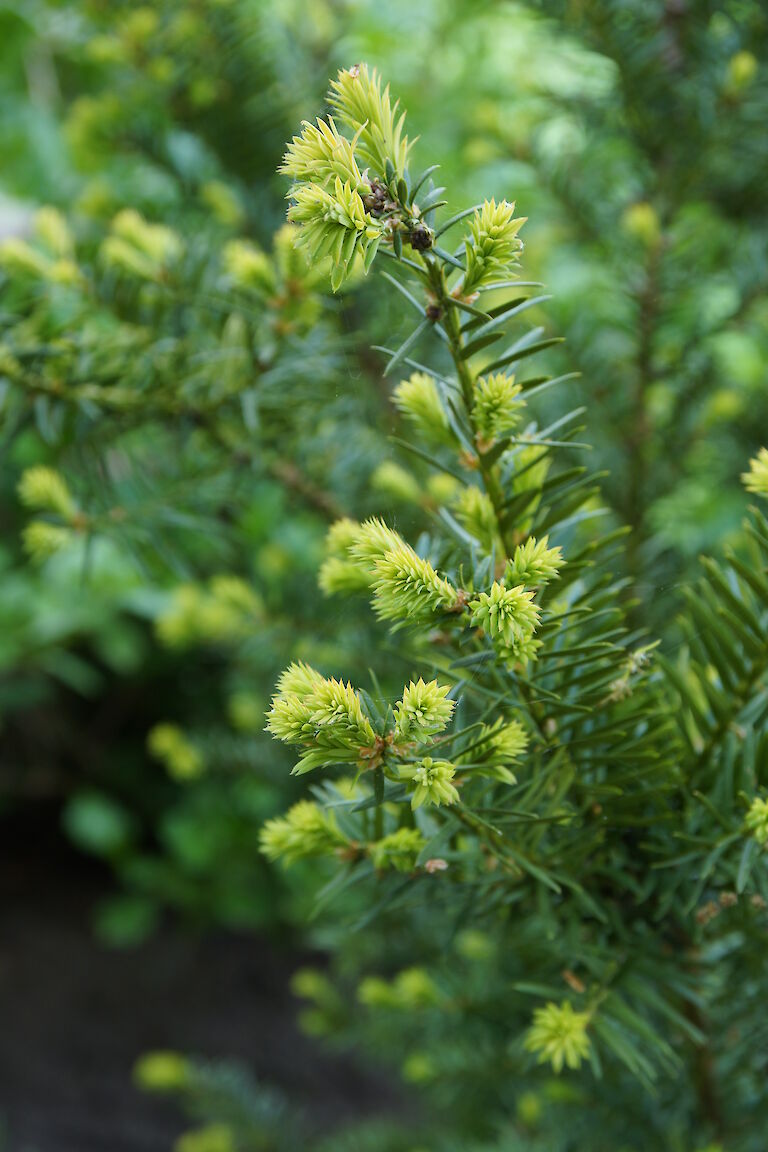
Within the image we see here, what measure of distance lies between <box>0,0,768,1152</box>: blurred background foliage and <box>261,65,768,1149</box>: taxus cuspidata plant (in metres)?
0.05

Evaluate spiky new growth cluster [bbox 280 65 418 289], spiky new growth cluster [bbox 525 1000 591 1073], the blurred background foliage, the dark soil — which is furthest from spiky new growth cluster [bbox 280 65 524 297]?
the dark soil

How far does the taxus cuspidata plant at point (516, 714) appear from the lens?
0.94 feet

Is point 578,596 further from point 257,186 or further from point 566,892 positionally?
point 257,186

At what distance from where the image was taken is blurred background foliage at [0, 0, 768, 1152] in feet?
1.77

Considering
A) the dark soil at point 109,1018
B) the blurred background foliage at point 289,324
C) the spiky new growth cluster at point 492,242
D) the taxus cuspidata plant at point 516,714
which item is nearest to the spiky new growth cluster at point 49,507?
the blurred background foliage at point 289,324

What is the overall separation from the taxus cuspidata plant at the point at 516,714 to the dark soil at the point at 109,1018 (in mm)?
1115

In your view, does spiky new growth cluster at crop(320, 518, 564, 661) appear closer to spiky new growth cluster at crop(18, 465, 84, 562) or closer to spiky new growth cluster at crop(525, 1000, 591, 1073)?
spiky new growth cluster at crop(525, 1000, 591, 1073)

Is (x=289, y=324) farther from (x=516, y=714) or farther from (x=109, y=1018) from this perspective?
(x=109, y=1018)

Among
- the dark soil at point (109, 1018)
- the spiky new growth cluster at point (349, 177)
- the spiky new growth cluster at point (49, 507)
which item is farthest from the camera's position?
the dark soil at point (109, 1018)

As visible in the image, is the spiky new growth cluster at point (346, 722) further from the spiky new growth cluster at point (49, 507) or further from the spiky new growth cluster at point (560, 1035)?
the spiky new growth cluster at point (49, 507)

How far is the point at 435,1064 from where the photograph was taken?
0.65 meters

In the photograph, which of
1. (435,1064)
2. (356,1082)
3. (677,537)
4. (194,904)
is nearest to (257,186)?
(677,537)

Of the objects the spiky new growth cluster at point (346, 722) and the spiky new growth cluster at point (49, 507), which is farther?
the spiky new growth cluster at point (49, 507)

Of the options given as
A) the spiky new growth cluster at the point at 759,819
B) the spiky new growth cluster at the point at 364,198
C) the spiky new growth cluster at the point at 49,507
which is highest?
the spiky new growth cluster at the point at 49,507
